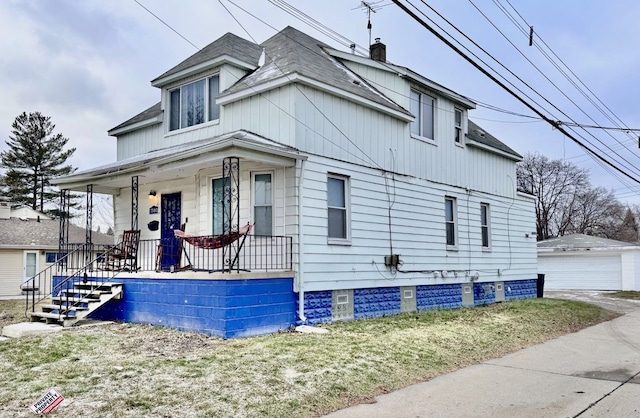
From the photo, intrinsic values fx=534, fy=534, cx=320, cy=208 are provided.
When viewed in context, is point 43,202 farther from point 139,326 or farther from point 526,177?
point 526,177

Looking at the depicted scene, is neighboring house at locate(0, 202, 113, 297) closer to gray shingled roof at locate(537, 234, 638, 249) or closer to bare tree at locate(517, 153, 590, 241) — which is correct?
gray shingled roof at locate(537, 234, 638, 249)

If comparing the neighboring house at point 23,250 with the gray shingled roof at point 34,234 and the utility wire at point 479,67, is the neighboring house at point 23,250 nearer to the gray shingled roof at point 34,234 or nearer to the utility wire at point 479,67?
the gray shingled roof at point 34,234

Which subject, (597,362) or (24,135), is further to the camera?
(24,135)

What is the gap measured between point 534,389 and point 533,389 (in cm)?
1

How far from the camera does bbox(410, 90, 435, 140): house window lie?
14484 mm

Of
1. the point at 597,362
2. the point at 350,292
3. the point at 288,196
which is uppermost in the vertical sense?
the point at 288,196

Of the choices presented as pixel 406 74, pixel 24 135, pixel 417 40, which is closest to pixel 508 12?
pixel 417 40

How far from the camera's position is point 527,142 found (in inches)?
1943

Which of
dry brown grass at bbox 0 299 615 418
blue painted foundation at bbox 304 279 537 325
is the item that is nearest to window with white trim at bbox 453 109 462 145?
blue painted foundation at bbox 304 279 537 325

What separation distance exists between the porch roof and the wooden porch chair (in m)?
1.37

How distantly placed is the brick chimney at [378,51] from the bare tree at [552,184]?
1408 inches

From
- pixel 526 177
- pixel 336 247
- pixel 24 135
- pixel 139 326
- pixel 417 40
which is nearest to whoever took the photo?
pixel 139 326

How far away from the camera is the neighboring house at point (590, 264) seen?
24.3m

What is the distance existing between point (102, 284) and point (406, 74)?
892 cm
